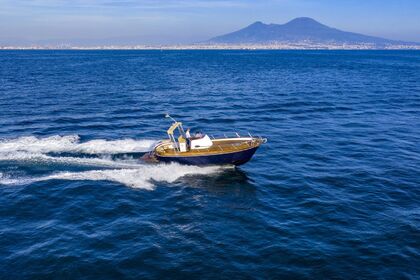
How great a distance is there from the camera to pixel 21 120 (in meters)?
54.6

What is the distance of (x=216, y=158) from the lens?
1437 inches

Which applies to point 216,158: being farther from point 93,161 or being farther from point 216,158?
point 93,161

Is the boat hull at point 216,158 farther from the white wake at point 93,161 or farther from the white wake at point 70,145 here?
the white wake at point 70,145

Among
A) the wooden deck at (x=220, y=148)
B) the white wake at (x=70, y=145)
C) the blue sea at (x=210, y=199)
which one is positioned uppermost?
the wooden deck at (x=220, y=148)

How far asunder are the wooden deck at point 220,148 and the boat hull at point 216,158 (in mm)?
297

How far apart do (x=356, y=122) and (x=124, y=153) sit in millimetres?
35141

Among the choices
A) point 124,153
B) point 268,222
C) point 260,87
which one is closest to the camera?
point 268,222

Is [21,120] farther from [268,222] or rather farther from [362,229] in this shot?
[362,229]

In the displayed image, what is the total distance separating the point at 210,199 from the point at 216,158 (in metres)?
5.89

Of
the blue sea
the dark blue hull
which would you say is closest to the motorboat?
the dark blue hull

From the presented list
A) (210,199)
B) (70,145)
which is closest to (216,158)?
(210,199)

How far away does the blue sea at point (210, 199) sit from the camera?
22.9 metres

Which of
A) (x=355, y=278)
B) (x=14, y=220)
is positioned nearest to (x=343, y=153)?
(x=355, y=278)

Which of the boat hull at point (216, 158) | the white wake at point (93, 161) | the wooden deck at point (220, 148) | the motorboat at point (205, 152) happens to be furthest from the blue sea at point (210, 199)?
the wooden deck at point (220, 148)
